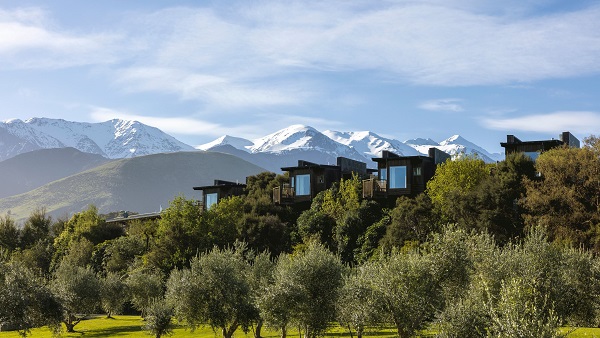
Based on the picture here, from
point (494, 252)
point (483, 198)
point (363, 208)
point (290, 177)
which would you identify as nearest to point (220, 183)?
point (290, 177)

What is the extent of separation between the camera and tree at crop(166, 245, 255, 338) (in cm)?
5753

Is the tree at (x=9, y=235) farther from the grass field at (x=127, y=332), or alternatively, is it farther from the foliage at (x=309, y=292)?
the foliage at (x=309, y=292)

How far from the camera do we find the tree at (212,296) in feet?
189

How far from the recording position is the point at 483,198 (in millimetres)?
81688

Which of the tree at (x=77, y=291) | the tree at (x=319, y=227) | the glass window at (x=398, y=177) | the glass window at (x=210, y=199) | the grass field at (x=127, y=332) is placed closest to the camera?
the grass field at (x=127, y=332)

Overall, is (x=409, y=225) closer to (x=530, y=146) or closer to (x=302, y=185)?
(x=530, y=146)

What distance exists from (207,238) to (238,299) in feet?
144

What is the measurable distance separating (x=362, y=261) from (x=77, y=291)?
126 feet

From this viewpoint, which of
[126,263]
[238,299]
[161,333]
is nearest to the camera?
[238,299]

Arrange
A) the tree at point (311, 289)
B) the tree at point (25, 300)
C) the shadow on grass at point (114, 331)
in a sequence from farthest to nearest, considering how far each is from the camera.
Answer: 1. the shadow on grass at point (114, 331)
2. the tree at point (25, 300)
3. the tree at point (311, 289)

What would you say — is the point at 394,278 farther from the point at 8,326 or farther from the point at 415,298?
the point at 8,326

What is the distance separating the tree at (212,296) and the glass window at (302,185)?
55493 millimetres

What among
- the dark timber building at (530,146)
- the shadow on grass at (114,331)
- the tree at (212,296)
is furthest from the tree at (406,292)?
the dark timber building at (530,146)

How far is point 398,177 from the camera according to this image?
332ft
